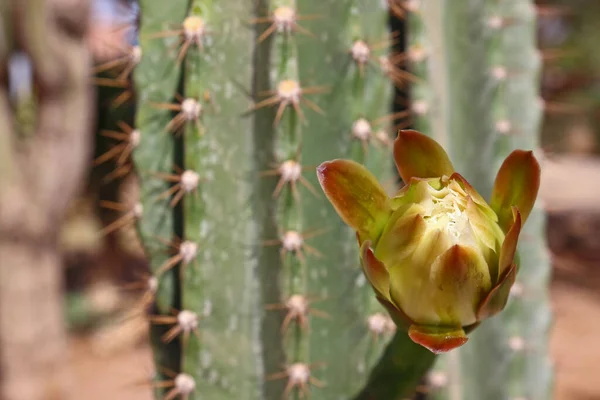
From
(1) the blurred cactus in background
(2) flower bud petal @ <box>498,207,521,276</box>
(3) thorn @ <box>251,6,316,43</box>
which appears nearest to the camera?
(2) flower bud petal @ <box>498,207,521,276</box>

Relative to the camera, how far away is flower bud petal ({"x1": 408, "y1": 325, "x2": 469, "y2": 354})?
410 millimetres

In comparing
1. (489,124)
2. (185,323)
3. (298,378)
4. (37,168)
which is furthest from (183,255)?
(37,168)

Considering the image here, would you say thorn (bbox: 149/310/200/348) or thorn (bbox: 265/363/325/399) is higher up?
thorn (bbox: 149/310/200/348)

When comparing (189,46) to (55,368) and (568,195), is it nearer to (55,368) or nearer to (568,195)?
(55,368)

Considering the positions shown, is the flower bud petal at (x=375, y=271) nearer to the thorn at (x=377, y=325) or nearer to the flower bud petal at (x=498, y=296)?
the flower bud petal at (x=498, y=296)

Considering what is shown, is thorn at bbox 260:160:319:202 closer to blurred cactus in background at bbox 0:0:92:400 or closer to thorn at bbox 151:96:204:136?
thorn at bbox 151:96:204:136

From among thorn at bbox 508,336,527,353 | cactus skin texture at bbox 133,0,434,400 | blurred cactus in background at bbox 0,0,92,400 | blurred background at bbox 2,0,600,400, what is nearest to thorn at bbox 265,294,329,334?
cactus skin texture at bbox 133,0,434,400

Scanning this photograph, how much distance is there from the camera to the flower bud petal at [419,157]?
0.49 meters

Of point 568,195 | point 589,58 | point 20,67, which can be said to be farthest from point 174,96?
point 568,195

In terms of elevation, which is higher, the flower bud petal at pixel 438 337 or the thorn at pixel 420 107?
the thorn at pixel 420 107

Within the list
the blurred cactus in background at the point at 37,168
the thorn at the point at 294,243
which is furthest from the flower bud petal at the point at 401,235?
the blurred cactus in background at the point at 37,168

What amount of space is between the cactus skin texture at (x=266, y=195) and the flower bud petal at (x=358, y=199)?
237 mm

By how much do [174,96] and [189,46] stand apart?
0.07 m

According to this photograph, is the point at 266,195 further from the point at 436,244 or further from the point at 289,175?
the point at 436,244
